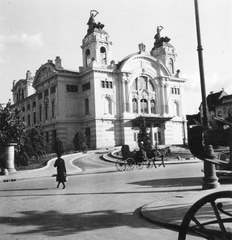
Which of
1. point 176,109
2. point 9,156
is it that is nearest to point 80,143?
point 9,156

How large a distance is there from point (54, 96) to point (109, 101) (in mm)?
9219

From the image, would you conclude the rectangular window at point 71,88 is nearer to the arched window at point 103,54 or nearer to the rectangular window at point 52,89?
the rectangular window at point 52,89

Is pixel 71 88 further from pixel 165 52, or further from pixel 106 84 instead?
pixel 165 52

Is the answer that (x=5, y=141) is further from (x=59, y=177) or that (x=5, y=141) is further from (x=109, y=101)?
(x=109, y=101)

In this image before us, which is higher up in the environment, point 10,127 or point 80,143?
point 10,127

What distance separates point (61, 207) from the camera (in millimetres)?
8906

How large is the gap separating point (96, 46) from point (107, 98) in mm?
8299

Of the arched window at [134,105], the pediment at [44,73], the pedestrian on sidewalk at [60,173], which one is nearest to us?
the pedestrian on sidewalk at [60,173]

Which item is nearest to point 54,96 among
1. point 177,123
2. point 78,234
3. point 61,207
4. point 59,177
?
point 177,123

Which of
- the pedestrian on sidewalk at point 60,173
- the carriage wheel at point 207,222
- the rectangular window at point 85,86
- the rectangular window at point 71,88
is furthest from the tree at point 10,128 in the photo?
the rectangular window at point 71,88

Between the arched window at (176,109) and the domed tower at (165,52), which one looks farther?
the domed tower at (165,52)

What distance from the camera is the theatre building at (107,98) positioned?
150 ft

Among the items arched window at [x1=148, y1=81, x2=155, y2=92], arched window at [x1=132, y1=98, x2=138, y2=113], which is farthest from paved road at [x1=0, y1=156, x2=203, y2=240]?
arched window at [x1=148, y1=81, x2=155, y2=92]

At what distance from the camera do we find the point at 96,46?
46.8 metres
